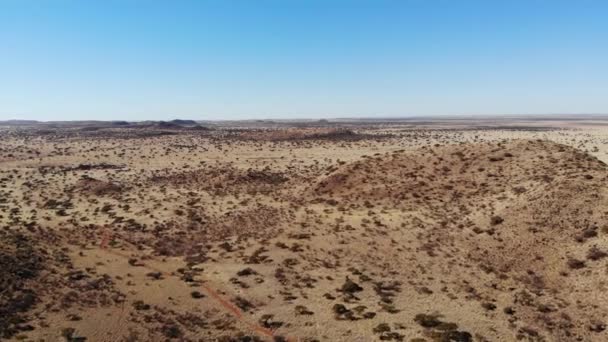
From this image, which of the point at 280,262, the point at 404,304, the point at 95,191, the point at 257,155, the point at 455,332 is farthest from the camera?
the point at 257,155

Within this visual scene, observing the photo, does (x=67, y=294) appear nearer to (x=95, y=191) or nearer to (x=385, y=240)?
(x=385, y=240)

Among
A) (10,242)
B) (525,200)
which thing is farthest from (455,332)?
(10,242)

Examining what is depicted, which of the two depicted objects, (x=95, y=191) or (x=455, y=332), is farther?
(x=95, y=191)

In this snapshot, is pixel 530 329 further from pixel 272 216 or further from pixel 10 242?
pixel 10 242

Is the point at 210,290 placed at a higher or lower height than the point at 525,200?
lower

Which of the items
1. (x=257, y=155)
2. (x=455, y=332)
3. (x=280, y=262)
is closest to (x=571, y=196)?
(x=455, y=332)

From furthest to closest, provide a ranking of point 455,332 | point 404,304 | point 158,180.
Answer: point 158,180 → point 404,304 → point 455,332
